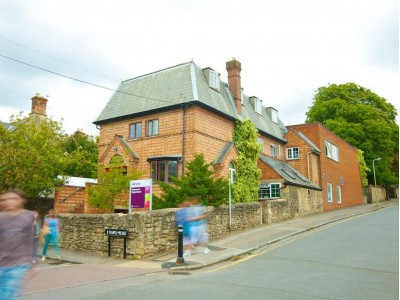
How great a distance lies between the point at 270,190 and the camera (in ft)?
90.5

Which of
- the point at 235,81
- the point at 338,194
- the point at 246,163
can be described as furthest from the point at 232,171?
the point at 338,194

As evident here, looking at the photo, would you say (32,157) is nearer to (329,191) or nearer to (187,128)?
(187,128)

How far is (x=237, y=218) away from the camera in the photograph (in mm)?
18891

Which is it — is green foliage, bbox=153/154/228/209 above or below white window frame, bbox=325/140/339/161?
below

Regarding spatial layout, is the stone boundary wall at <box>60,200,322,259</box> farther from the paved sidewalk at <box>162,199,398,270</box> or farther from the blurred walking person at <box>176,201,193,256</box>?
the blurred walking person at <box>176,201,193,256</box>

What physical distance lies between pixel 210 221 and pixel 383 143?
38.6 meters

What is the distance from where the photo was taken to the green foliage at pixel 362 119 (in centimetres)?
4719

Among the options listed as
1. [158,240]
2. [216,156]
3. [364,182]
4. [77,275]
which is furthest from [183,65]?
[364,182]

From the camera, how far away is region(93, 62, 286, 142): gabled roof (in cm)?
2408

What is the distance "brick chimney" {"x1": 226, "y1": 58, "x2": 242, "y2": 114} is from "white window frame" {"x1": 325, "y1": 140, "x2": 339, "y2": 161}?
43.2 feet

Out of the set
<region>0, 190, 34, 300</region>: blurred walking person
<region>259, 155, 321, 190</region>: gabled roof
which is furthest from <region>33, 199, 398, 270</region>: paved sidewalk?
<region>259, 155, 321, 190</region>: gabled roof

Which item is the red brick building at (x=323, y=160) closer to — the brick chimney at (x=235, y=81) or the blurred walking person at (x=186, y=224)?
the brick chimney at (x=235, y=81)

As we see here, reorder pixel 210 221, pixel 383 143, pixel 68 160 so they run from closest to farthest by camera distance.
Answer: pixel 210 221, pixel 68 160, pixel 383 143

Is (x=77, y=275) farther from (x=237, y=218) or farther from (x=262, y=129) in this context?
(x=262, y=129)
